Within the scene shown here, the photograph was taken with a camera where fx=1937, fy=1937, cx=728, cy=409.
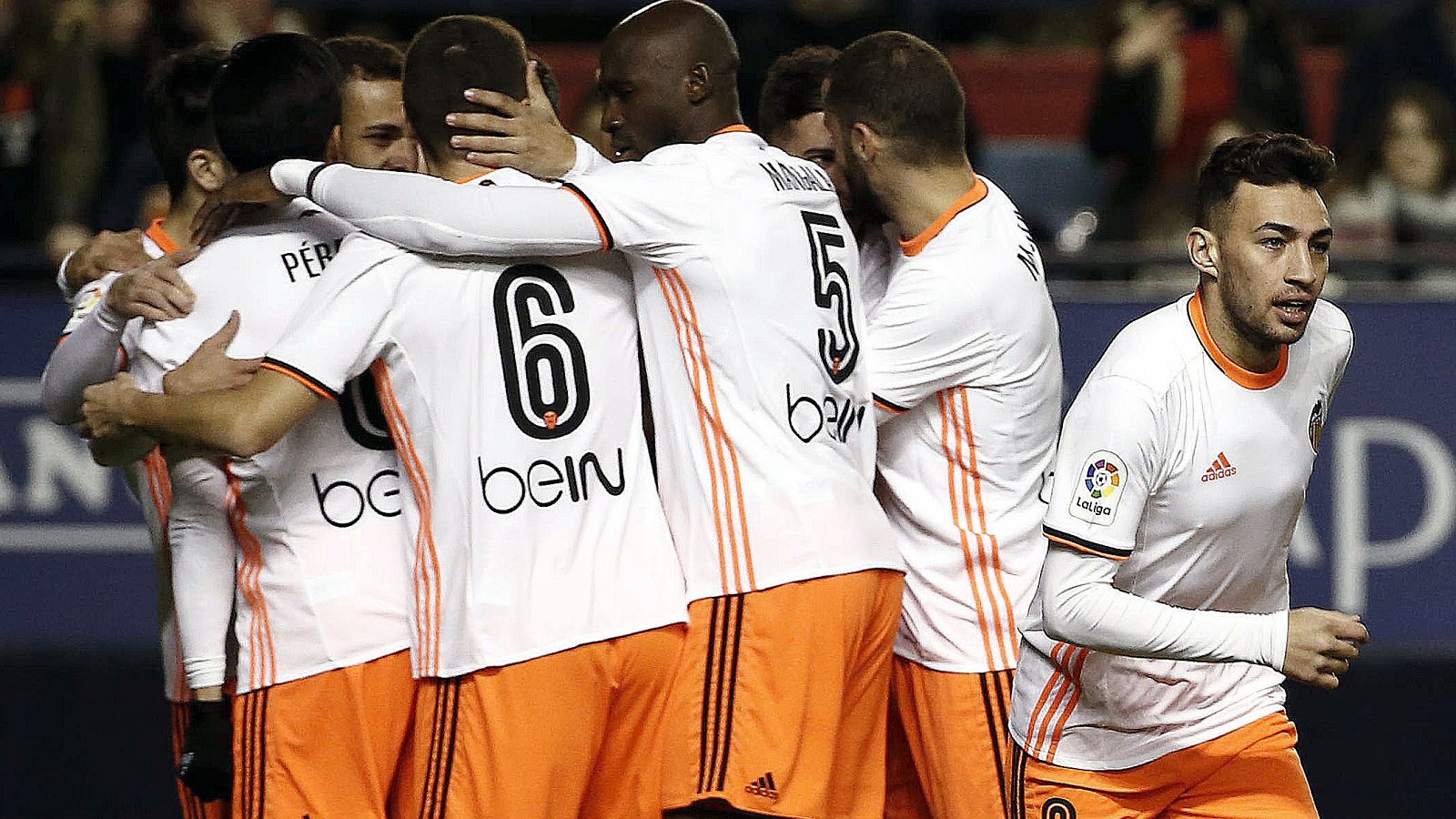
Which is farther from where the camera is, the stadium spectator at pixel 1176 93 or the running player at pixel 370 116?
the stadium spectator at pixel 1176 93

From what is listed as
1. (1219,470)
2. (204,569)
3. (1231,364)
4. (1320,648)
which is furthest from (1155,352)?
(204,569)

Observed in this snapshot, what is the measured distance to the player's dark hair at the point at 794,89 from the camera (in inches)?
182

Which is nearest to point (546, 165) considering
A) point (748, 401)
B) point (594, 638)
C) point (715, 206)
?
point (715, 206)

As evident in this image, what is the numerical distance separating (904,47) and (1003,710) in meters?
1.43

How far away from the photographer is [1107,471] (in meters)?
3.62

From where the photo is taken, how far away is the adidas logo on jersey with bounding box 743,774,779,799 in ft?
12.2

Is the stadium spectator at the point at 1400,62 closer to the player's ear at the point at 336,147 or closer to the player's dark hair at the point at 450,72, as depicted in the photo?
the player's ear at the point at 336,147

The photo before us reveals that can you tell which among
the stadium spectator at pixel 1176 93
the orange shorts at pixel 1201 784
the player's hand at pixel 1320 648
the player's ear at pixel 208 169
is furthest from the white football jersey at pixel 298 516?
the stadium spectator at pixel 1176 93

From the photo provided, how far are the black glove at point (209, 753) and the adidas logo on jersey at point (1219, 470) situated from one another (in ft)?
6.70

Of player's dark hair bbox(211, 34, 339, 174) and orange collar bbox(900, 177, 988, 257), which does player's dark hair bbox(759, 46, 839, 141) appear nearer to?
orange collar bbox(900, 177, 988, 257)

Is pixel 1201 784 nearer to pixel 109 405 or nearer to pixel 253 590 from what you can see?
pixel 253 590

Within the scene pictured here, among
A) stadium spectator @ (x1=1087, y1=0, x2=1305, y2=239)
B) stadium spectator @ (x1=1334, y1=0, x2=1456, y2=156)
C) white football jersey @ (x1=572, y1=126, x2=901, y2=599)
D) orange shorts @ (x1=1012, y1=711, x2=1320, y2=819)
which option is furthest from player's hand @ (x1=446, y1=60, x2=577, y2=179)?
stadium spectator @ (x1=1334, y1=0, x2=1456, y2=156)

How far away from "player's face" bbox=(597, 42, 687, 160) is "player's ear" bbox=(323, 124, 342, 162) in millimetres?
594

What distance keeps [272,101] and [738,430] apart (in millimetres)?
1183
